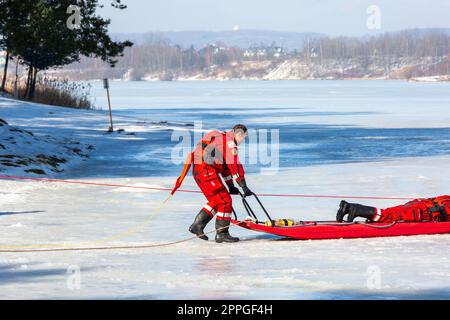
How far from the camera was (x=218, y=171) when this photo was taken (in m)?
11.1

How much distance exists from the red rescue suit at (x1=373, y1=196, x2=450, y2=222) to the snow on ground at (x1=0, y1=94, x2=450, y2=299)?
0.26 meters

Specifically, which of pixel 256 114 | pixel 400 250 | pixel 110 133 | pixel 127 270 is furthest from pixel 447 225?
pixel 256 114

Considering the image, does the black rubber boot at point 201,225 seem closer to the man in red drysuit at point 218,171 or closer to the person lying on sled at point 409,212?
the man in red drysuit at point 218,171

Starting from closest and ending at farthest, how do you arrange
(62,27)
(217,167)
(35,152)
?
(217,167), (35,152), (62,27)

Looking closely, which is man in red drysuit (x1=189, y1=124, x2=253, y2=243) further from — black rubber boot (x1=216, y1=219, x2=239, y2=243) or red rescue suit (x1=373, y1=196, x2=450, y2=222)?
red rescue suit (x1=373, y1=196, x2=450, y2=222)

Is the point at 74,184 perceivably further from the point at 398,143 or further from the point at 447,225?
the point at 398,143

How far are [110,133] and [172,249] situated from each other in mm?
19001

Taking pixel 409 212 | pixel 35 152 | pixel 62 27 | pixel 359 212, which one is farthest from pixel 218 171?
pixel 62 27

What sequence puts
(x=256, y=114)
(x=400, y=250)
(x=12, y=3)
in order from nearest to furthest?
(x=400, y=250) < (x=12, y=3) < (x=256, y=114)

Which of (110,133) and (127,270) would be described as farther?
(110,133)

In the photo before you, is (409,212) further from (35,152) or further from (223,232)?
(35,152)

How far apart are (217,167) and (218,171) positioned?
0.07m

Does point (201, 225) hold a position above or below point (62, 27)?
below
